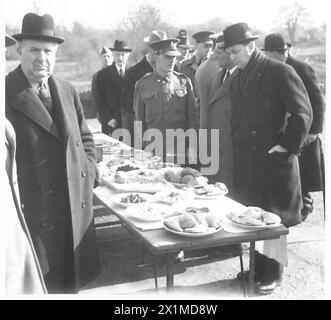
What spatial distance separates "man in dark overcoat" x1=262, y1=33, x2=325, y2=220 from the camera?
4336 millimetres

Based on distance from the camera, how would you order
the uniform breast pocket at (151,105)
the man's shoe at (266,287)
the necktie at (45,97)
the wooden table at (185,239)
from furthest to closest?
the uniform breast pocket at (151,105), the man's shoe at (266,287), the necktie at (45,97), the wooden table at (185,239)

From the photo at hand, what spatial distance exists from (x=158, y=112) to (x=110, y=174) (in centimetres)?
119

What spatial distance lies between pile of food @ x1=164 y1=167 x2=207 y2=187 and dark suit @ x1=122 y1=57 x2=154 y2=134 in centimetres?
288

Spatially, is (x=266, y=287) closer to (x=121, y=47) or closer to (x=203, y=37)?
(x=203, y=37)

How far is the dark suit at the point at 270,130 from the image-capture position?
3.43 m

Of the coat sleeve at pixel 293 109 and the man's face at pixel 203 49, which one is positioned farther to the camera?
the man's face at pixel 203 49

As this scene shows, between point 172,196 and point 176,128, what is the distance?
66.0 inches

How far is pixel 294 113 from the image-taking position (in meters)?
3.41

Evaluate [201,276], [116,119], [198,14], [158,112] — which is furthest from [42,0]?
[116,119]

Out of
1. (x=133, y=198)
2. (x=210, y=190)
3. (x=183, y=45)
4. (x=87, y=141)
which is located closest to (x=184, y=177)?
(x=210, y=190)

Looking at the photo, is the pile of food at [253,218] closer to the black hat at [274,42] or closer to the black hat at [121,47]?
the black hat at [274,42]

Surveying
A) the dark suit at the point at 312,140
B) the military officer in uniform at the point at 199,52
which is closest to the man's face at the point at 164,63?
the military officer in uniform at the point at 199,52

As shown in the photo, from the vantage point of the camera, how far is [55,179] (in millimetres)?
2758

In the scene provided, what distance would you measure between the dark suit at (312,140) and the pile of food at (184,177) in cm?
161
